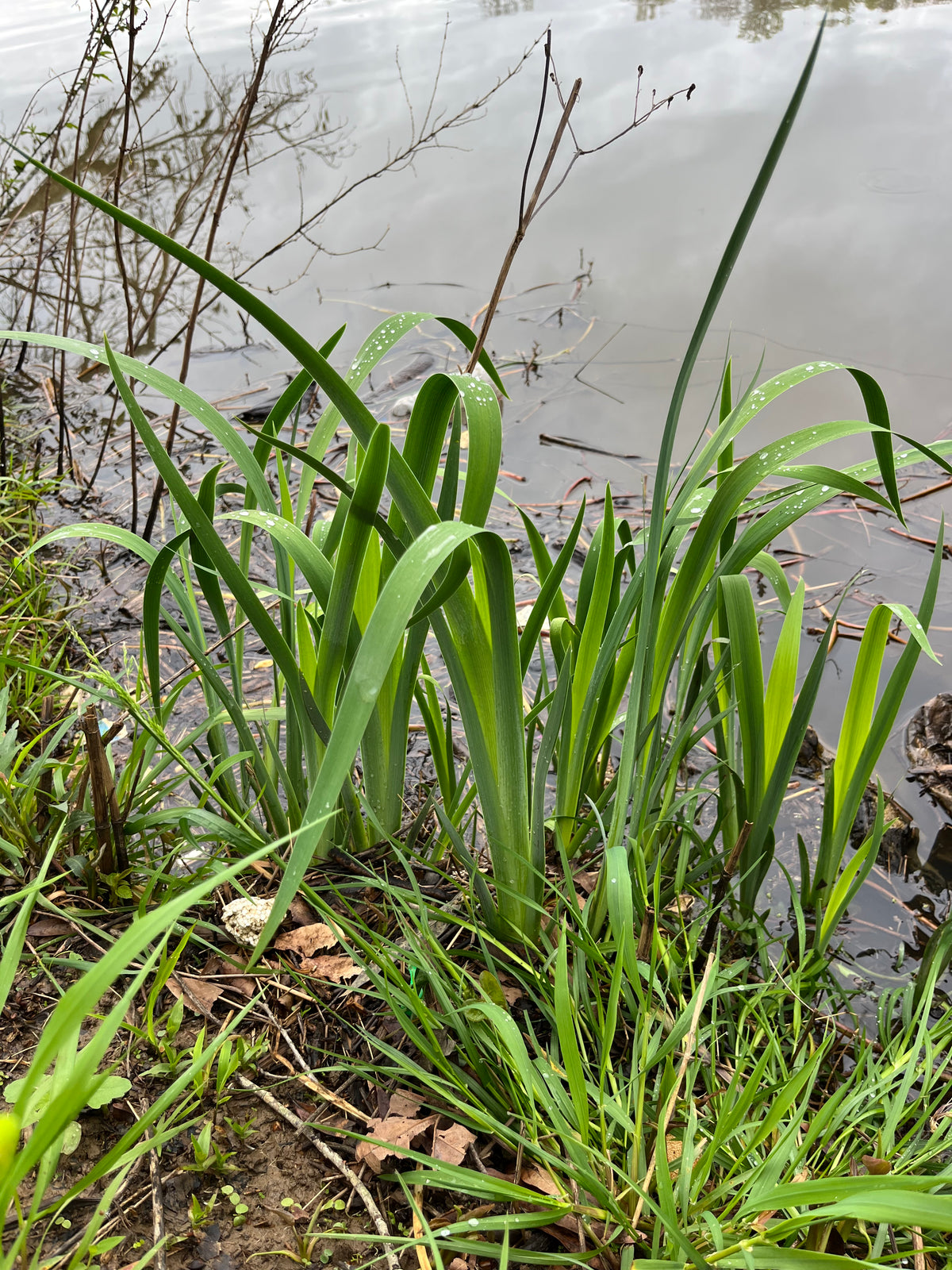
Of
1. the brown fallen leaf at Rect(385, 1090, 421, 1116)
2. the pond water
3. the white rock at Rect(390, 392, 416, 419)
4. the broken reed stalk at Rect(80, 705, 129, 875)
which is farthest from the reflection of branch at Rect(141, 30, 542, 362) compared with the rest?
the brown fallen leaf at Rect(385, 1090, 421, 1116)

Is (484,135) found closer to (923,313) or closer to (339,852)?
(923,313)

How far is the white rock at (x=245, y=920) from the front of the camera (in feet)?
3.71

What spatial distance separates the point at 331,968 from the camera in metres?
1.11

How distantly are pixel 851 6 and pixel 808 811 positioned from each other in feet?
17.2

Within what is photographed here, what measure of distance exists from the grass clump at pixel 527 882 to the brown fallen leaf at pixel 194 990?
0.04 m

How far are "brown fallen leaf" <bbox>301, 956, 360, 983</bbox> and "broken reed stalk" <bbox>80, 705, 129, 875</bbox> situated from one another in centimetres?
31

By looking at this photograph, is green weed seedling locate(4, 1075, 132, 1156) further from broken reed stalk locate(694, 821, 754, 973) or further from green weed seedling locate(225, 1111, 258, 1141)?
broken reed stalk locate(694, 821, 754, 973)

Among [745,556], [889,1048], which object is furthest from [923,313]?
[889,1048]

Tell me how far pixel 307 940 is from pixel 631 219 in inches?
134

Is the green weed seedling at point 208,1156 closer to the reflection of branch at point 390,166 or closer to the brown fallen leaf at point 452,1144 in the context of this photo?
the brown fallen leaf at point 452,1144

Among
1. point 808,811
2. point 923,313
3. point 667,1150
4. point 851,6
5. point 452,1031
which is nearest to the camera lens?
point 667,1150

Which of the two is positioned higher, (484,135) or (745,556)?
(484,135)

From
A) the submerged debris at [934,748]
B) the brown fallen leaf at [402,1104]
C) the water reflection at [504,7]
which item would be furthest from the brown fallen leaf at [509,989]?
the water reflection at [504,7]

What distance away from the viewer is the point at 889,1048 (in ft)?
3.34
